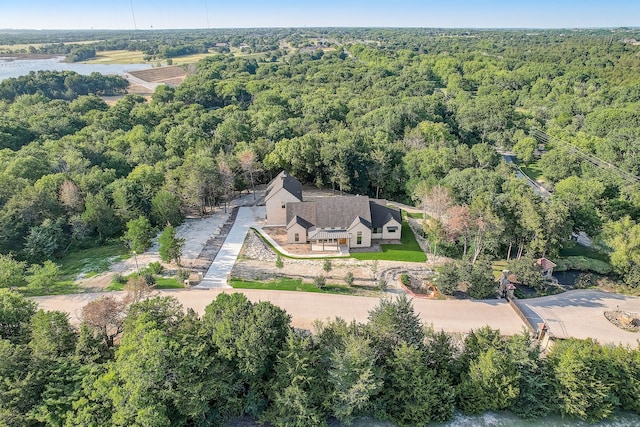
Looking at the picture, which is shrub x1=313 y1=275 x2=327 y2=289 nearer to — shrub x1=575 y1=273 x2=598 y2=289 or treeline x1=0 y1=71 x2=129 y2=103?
shrub x1=575 y1=273 x2=598 y2=289

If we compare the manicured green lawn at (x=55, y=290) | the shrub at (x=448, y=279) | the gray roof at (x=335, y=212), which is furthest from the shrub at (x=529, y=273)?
the manicured green lawn at (x=55, y=290)

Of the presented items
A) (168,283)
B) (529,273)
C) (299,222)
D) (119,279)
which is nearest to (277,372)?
(168,283)

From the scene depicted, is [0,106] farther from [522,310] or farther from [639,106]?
[639,106]

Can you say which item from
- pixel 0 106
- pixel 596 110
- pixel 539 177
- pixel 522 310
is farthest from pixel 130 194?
pixel 596 110

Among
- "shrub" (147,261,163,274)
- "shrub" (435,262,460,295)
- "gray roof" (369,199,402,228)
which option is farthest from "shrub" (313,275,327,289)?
"shrub" (147,261,163,274)

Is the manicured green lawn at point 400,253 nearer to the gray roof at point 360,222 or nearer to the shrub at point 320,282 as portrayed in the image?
the gray roof at point 360,222

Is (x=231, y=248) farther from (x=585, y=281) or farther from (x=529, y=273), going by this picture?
(x=585, y=281)
